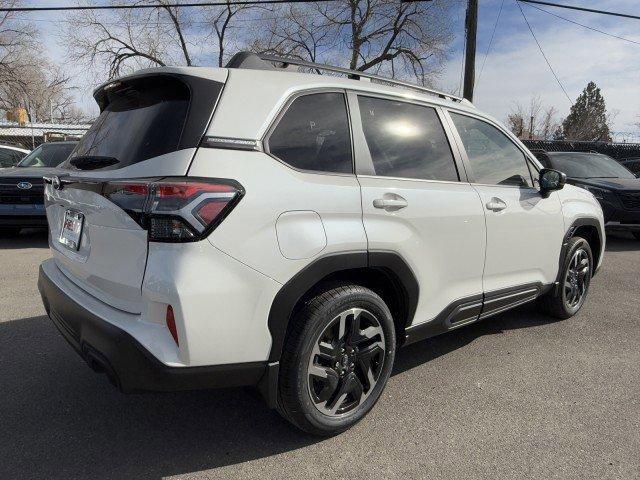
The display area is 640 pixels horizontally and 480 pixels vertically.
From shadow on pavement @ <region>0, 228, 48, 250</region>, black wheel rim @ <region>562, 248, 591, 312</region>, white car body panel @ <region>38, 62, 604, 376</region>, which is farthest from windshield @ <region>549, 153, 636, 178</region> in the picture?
shadow on pavement @ <region>0, 228, 48, 250</region>

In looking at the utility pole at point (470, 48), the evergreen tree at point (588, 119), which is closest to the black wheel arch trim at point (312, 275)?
the utility pole at point (470, 48)

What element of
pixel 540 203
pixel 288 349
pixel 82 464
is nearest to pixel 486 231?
pixel 540 203

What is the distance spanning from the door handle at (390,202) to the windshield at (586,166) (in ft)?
25.6

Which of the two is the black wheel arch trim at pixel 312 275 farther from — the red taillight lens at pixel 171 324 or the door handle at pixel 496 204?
the door handle at pixel 496 204

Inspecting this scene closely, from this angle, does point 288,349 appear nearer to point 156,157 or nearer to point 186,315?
point 186,315

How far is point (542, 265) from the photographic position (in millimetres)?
3971

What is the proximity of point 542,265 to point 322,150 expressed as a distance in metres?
2.38

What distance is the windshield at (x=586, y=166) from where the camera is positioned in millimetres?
9516

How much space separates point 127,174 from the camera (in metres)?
2.15

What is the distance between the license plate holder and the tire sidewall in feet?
4.04

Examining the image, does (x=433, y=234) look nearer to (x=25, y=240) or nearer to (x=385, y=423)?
(x=385, y=423)

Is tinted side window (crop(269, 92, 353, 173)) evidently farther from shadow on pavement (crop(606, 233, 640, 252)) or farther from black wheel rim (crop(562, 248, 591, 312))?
shadow on pavement (crop(606, 233, 640, 252))

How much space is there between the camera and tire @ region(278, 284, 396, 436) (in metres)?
2.36

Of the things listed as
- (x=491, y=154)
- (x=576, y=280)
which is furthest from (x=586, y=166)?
(x=491, y=154)
